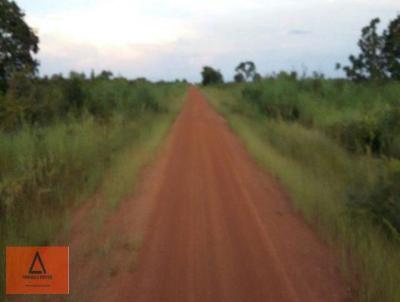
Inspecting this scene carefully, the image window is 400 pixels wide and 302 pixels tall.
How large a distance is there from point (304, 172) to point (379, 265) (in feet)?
17.3

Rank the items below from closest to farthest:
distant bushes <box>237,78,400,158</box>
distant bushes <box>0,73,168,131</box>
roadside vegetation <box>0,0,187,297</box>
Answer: roadside vegetation <box>0,0,187,297</box>, distant bushes <box>0,73,168,131</box>, distant bushes <box>237,78,400,158</box>

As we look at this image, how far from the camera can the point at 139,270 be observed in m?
5.73

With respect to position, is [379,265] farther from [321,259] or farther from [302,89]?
[302,89]

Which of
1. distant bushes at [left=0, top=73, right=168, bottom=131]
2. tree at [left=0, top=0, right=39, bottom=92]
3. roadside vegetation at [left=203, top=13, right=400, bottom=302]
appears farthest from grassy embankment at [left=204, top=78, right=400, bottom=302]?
tree at [left=0, top=0, right=39, bottom=92]

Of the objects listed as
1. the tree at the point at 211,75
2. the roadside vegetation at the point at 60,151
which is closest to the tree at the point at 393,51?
the roadside vegetation at the point at 60,151

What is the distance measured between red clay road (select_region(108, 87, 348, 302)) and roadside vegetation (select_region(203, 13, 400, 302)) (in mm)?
328

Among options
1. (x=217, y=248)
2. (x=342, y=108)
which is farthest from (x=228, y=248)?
(x=342, y=108)

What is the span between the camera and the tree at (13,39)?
23.4 metres

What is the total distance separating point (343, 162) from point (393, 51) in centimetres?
1460

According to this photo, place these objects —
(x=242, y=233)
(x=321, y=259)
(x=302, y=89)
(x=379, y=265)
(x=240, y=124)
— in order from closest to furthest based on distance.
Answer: (x=379, y=265) → (x=321, y=259) → (x=242, y=233) → (x=240, y=124) → (x=302, y=89)

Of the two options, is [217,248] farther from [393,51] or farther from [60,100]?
[393,51]

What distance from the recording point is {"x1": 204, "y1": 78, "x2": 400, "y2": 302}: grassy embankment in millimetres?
6051

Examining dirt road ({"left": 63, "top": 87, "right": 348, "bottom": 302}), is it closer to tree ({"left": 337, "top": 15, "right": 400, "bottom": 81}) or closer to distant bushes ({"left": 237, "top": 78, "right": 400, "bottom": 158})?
distant bushes ({"left": 237, "top": 78, "right": 400, "bottom": 158})

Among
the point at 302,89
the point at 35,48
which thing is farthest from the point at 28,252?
the point at 35,48
